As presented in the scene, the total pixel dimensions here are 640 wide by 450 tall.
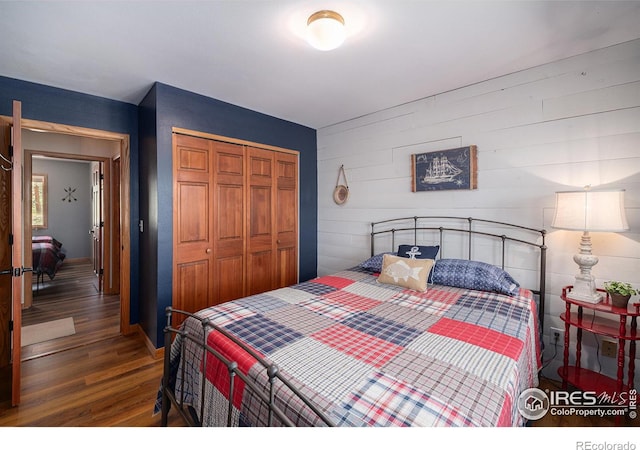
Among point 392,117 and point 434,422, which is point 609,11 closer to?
point 392,117

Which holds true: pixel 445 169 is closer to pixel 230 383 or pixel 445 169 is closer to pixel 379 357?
pixel 379 357

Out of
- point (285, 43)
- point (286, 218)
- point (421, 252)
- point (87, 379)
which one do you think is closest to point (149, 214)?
point (87, 379)

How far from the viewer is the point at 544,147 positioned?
2.29 m

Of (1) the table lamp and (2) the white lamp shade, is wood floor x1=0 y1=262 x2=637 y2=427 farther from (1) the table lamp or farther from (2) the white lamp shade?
(2) the white lamp shade

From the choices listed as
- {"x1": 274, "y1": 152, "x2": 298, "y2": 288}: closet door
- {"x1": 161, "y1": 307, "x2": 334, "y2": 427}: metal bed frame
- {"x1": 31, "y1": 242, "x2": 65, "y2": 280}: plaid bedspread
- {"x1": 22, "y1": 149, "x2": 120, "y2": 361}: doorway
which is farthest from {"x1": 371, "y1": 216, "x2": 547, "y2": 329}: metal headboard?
{"x1": 31, "y1": 242, "x2": 65, "y2": 280}: plaid bedspread

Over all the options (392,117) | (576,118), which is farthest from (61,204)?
(576,118)

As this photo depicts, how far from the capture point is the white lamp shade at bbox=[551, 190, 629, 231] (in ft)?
5.84

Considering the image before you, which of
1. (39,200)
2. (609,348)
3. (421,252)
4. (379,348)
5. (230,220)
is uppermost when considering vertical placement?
(39,200)

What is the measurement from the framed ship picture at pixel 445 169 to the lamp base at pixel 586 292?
1.07 meters

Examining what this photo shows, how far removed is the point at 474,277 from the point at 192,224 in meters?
2.59

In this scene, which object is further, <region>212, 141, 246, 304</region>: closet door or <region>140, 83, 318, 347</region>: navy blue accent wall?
<region>212, 141, 246, 304</region>: closet door

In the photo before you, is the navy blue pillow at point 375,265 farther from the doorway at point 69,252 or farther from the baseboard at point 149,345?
the doorway at point 69,252

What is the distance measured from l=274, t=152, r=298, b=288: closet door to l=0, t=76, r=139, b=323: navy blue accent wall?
61.6 inches
